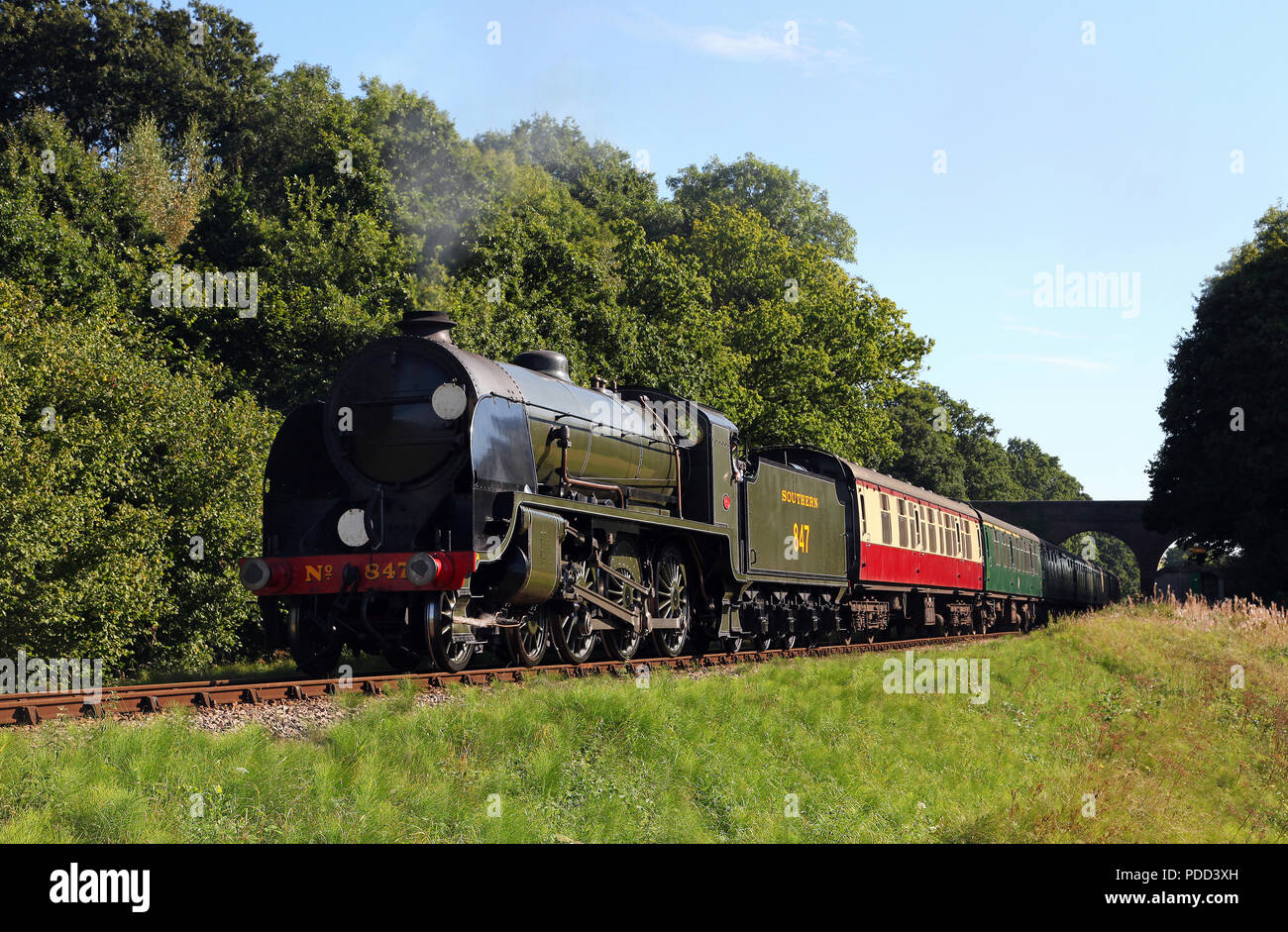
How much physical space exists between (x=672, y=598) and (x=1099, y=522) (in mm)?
53220

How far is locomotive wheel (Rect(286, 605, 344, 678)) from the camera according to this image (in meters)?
12.4

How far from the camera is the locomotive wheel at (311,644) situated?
12445 mm

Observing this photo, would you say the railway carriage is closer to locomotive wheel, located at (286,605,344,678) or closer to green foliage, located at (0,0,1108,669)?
green foliage, located at (0,0,1108,669)

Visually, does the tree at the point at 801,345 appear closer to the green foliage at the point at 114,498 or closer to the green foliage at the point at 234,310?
the green foliage at the point at 234,310

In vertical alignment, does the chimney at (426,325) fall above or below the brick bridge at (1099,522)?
above

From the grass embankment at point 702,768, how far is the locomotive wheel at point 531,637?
1.51m

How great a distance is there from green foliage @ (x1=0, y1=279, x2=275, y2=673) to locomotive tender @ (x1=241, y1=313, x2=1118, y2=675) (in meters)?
6.57

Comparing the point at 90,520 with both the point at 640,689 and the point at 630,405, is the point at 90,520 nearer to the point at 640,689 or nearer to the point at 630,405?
the point at 630,405

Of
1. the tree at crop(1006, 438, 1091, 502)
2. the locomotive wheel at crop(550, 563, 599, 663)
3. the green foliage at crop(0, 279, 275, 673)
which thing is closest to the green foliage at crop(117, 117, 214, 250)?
the green foliage at crop(0, 279, 275, 673)

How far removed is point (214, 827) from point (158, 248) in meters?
26.3

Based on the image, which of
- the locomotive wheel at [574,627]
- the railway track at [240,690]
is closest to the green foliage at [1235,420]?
the railway track at [240,690]

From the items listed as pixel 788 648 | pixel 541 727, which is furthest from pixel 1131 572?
pixel 541 727
